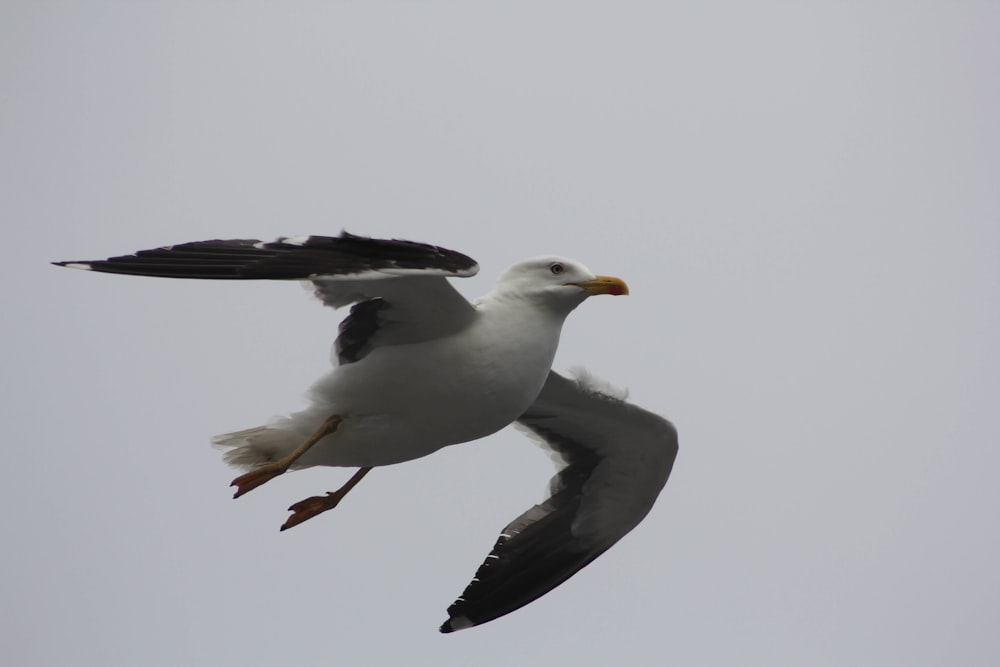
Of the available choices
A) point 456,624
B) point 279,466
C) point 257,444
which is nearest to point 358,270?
point 279,466

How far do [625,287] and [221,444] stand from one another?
3.17 meters

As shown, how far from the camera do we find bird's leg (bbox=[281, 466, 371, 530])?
34.7 feet

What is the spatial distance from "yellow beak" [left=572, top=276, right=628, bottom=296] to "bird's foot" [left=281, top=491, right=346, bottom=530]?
2.45 m

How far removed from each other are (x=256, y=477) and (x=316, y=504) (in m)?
0.96

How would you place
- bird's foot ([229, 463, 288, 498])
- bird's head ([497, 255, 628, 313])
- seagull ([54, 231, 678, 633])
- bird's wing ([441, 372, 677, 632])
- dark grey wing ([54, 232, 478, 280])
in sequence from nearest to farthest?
dark grey wing ([54, 232, 478, 280]) → seagull ([54, 231, 678, 633]) → bird's foot ([229, 463, 288, 498]) → bird's head ([497, 255, 628, 313]) → bird's wing ([441, 372, 677, 632])

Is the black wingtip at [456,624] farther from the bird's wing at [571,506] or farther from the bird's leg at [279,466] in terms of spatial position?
the bird's leg at [279,466]

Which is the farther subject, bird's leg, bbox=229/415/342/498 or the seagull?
bird's leg, bbox=229/415/342/498

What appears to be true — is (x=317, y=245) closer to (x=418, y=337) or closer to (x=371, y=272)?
→ (x=371, y=272)

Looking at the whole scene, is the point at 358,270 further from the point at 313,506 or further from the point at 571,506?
the point at 571,506

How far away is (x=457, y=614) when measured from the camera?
40.0 ft

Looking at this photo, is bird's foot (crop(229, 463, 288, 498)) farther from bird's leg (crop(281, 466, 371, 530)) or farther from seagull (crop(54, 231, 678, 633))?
bird's leg (crop(281, 466, 371, 530))

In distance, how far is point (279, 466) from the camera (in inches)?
390

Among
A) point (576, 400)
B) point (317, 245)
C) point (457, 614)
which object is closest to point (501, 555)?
point (457, 614)

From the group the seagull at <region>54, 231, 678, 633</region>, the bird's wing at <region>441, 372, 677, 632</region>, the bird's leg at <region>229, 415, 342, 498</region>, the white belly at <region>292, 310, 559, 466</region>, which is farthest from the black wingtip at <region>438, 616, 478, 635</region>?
the bird's leg at <region>229, 415, 342, 498</region>
